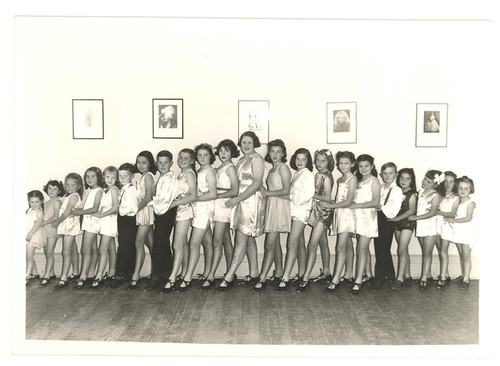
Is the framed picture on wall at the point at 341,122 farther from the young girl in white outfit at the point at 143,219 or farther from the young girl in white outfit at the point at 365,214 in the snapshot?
the young girl in white outfit at the point at 143,219

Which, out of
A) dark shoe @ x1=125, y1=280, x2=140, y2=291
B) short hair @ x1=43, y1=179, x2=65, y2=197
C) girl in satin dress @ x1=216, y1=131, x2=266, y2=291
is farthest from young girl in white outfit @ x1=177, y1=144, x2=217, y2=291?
short hair @ x1=43, y1=179, x2=65, y2=197

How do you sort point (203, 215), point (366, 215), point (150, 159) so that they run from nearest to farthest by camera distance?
point (150, 159), point (366, 215), point (203, 215)

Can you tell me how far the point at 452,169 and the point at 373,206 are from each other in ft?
1.74

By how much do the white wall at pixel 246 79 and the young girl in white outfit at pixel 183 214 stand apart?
0.81 ft

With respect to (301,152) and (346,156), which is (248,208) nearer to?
(301,152)

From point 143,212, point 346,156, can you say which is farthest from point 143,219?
point 346,156

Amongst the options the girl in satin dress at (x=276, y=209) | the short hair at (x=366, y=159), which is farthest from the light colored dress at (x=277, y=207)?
the short hair at (x=366, y=159)

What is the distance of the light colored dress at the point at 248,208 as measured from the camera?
3574mm

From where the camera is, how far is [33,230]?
3.36 meters

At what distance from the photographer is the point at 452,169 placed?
3.43m

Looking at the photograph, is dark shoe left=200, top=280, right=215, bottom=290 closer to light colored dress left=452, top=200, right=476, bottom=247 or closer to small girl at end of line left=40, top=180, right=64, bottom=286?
small girl at end of line left=40, top=180, right=64, bottom=286

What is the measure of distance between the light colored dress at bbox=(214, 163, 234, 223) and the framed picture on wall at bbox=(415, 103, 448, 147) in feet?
3.87

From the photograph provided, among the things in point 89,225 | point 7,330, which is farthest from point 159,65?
point 7,330

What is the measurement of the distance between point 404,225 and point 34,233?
2290 millimetres
